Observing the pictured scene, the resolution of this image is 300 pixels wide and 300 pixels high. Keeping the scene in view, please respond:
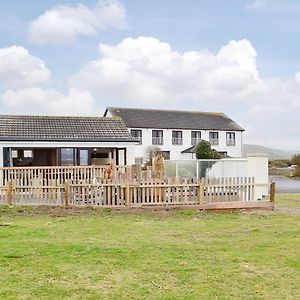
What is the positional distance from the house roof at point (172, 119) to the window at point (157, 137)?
67 cm

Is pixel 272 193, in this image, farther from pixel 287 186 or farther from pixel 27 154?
pixel 27 154

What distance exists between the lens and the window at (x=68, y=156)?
82.1 ft

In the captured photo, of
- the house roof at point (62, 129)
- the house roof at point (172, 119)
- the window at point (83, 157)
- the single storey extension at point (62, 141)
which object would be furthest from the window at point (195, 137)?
the window at point (83, 157)

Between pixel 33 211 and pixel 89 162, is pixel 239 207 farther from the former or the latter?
pixel 89 162

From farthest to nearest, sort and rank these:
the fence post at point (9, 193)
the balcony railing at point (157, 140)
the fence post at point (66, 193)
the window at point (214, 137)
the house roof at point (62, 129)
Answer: the window at point (214, 137) < the balcony railing at point (157, 140) < the house roof at point (62, 129) < the fence post at point (9, 193) < the fence post at point (66, 193)

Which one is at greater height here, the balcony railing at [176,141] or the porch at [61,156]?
the balcony railing at [176,141]

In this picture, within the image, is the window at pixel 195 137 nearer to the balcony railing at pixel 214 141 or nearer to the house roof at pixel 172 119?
the house roof at pixel 172 119

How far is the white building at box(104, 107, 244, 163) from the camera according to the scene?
154 feet

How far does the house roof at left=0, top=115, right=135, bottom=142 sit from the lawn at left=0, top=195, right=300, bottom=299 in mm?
12720

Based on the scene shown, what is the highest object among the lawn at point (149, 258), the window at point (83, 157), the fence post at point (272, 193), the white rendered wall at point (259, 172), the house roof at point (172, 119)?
the house roof at point (172, 119)

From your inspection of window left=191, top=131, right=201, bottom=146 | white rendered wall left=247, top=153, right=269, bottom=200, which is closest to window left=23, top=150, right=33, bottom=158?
white rendered wall left=247, top=153, right=269, bottom=200

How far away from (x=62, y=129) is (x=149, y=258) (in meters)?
19.6

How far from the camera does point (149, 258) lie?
281 inches

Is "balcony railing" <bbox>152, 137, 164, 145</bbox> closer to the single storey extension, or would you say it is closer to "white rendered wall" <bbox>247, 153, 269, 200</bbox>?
the single storey extension
